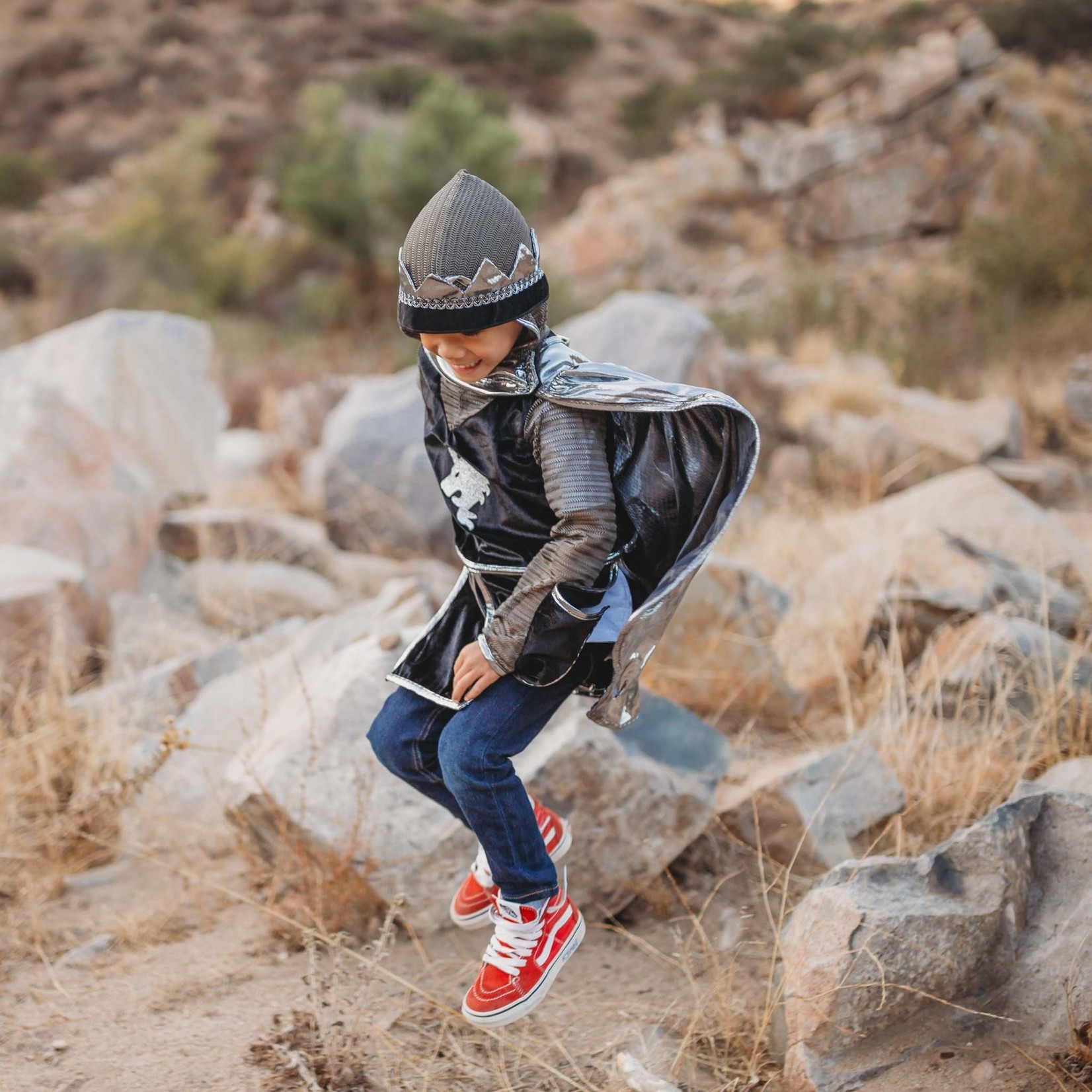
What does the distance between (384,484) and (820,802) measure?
3666 mm

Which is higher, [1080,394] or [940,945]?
[940,945]


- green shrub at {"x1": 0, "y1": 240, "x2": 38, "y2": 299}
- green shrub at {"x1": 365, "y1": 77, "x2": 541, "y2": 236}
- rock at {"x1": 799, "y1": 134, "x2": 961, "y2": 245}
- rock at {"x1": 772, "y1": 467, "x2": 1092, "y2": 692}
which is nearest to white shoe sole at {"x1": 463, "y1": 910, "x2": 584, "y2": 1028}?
rock at {"x1": 772, "y1": 467, "x2": 1092, "y2": 692}

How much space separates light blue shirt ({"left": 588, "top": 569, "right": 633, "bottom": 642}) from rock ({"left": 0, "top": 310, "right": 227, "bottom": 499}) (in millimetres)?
4080

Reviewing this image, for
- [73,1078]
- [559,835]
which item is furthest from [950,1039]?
[73,1078]

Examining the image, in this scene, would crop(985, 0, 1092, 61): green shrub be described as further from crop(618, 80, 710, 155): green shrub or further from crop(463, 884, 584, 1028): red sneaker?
crop(463, 884, 584, 1028): red sneaker

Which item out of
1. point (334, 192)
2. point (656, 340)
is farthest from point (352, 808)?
point (334, 192)

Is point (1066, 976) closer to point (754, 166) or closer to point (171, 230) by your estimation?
point (171, 230)

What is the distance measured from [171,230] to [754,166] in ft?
31.5

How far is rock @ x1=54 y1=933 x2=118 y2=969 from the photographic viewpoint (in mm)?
2498

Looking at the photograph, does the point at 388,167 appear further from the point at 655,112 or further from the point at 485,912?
the point at 485,912

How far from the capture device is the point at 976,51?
1652 cm

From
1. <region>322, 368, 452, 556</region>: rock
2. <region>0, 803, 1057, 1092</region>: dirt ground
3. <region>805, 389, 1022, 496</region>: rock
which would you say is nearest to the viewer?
<region>0, 803, 1057, 1092</region>: dirt ground

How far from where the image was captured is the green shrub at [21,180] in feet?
64.0

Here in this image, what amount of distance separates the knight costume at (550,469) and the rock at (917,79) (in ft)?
55.8
